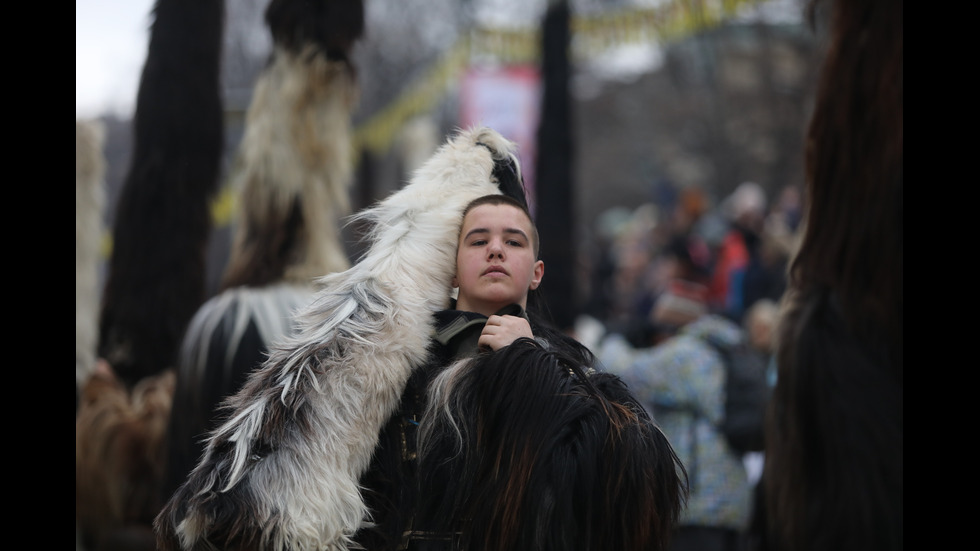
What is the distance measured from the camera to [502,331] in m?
2.69

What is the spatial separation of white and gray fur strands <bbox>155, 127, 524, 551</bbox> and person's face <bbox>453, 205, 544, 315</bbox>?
0.09 m

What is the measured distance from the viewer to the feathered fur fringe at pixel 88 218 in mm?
5824

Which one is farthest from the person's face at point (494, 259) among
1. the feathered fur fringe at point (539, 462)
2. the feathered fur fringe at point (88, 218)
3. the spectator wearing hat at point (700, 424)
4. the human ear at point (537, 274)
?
the feathered fur fringe at point (88, 218)

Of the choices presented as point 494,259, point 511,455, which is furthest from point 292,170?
point 511,455

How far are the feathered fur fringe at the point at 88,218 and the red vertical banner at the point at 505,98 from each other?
6.38 meters

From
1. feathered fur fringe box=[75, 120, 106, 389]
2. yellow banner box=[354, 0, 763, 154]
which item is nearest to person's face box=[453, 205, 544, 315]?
feathered fur fringe box=[75, 120, 106, 389]

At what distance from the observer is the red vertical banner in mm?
12102

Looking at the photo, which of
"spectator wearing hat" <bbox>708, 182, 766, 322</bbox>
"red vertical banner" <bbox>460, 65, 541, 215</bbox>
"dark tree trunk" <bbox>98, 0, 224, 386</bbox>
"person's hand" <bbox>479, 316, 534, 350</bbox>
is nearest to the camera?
"person's hand" <bbox>479, 316, 534, 350</bbox>

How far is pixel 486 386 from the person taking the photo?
102 inches

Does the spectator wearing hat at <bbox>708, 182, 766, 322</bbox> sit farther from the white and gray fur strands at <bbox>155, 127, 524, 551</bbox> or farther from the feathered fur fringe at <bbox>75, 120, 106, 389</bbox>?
the white and gray fur strands at <bbox>155, 127, 524, 551</bbox>

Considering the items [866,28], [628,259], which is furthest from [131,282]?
[628,259]

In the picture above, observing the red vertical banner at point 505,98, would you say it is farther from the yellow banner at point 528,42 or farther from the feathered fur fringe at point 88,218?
the feathered fur fringe at point 88,218

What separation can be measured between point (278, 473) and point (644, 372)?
10.7ft

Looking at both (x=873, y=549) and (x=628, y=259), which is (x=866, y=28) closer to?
(x=873, y=549)
